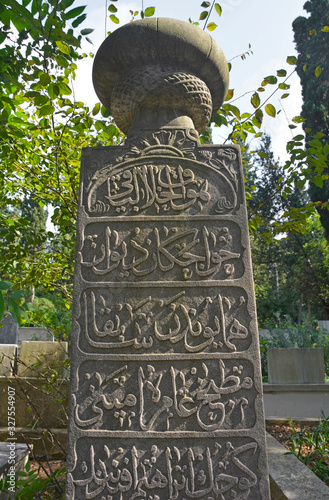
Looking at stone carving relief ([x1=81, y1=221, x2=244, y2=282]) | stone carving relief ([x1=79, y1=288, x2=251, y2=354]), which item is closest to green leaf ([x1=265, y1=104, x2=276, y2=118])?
stone carving relief ([x1=81, y1=221, x2=244, y2=282])

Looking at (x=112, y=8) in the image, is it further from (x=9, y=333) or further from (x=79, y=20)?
(x=9, y=333)

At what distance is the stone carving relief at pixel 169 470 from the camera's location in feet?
5.66

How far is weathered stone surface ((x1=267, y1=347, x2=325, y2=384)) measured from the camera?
5375 mm

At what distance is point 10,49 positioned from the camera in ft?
7.95

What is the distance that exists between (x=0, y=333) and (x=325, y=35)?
14.6 metres

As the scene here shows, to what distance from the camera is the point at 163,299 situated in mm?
1972

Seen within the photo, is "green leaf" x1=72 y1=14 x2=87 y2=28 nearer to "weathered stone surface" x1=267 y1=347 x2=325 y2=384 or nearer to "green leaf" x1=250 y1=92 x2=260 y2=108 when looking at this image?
"green leaf" x1=250 y1=92 x2=260 y2=108

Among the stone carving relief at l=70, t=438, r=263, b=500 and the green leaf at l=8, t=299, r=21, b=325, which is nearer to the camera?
the green leaf at l=8, t=299, r=21, b=325

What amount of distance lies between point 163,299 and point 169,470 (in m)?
0.82

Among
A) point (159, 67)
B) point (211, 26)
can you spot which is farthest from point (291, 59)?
point (159, 67)

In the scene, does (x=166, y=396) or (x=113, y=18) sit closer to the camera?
(x=166, y=396)

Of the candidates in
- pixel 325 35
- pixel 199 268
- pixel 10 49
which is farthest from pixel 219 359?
pixel 325 35

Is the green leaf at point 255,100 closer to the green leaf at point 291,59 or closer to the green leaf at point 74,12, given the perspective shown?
the green leaf at point 291,59

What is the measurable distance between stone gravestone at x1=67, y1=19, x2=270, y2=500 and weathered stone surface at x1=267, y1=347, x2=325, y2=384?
3.92 metres
